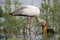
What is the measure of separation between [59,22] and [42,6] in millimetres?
553

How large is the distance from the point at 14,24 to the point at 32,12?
1.32m

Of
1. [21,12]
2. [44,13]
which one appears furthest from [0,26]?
[21,12]

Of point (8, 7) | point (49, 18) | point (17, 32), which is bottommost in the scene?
point (17, 32)

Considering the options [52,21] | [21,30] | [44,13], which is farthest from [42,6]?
[21,30]

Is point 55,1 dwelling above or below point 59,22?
above

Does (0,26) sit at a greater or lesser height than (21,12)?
lesser

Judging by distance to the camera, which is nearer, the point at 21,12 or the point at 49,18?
the point at 21,12

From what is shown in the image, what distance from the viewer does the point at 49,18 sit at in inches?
174

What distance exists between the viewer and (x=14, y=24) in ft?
14.3

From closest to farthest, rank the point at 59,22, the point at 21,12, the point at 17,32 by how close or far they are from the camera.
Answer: the point at 21,12 < the point at 59,22 < the point at 17,32

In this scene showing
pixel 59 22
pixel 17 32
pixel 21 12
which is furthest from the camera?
pixel 17 32

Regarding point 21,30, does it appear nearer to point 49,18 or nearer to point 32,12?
point 49,18

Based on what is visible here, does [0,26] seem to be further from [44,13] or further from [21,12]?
[21,12]

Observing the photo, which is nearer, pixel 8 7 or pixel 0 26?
pixel 8 7
